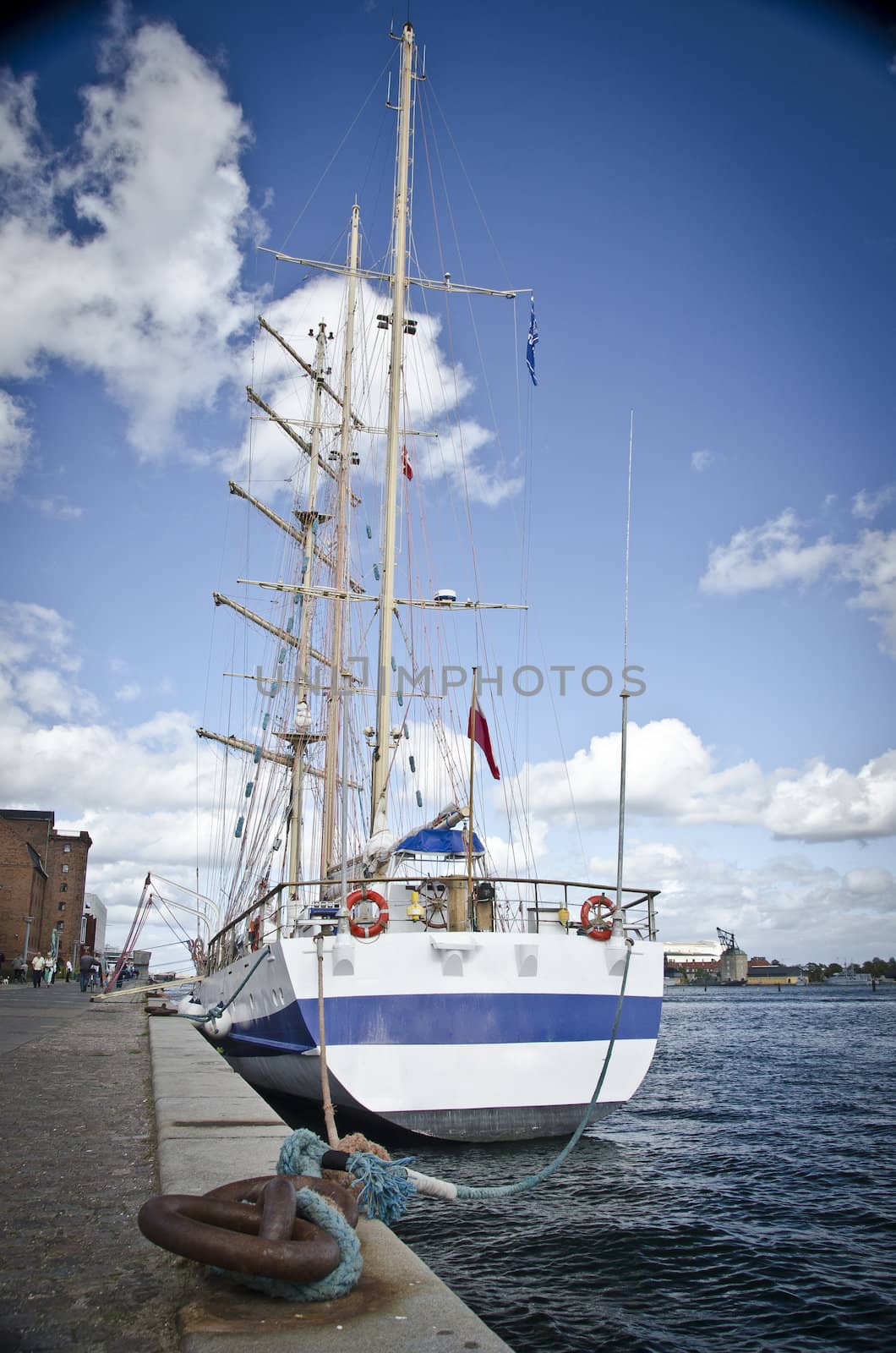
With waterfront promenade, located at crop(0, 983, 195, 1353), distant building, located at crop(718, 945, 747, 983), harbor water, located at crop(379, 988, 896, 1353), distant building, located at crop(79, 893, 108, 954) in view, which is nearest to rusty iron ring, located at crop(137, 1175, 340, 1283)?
waterfront promenade, located at crop(0, 983, 195, 1353)

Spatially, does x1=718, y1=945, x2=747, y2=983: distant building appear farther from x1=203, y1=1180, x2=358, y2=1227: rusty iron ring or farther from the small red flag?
x1=203, y1=1180, x2=358, y2=1227: rusty iron ring

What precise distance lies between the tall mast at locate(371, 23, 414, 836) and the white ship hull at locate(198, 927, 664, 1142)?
483 cm

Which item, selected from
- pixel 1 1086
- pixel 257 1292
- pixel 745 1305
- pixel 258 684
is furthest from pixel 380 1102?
pixel 258 684

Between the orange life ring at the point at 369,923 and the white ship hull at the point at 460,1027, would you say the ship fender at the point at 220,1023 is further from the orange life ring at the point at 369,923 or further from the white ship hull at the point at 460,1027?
the orange life ring at the point at 369,923

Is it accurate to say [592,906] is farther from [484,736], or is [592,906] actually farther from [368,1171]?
[368,1171]

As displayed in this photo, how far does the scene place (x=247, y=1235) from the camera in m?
3.21

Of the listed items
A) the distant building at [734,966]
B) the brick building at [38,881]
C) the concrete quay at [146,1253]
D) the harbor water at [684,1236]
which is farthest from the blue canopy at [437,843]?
the distant building at [734,966]

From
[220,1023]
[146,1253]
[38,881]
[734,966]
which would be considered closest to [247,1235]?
[146,1253]

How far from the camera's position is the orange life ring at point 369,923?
1142 cm

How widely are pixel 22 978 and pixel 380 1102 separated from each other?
47.5m

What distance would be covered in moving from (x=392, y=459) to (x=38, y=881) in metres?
72.1

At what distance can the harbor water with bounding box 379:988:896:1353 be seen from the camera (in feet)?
20.7

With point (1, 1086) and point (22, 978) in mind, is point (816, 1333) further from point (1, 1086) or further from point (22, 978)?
point (22, 978)

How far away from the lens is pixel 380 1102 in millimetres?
11203
